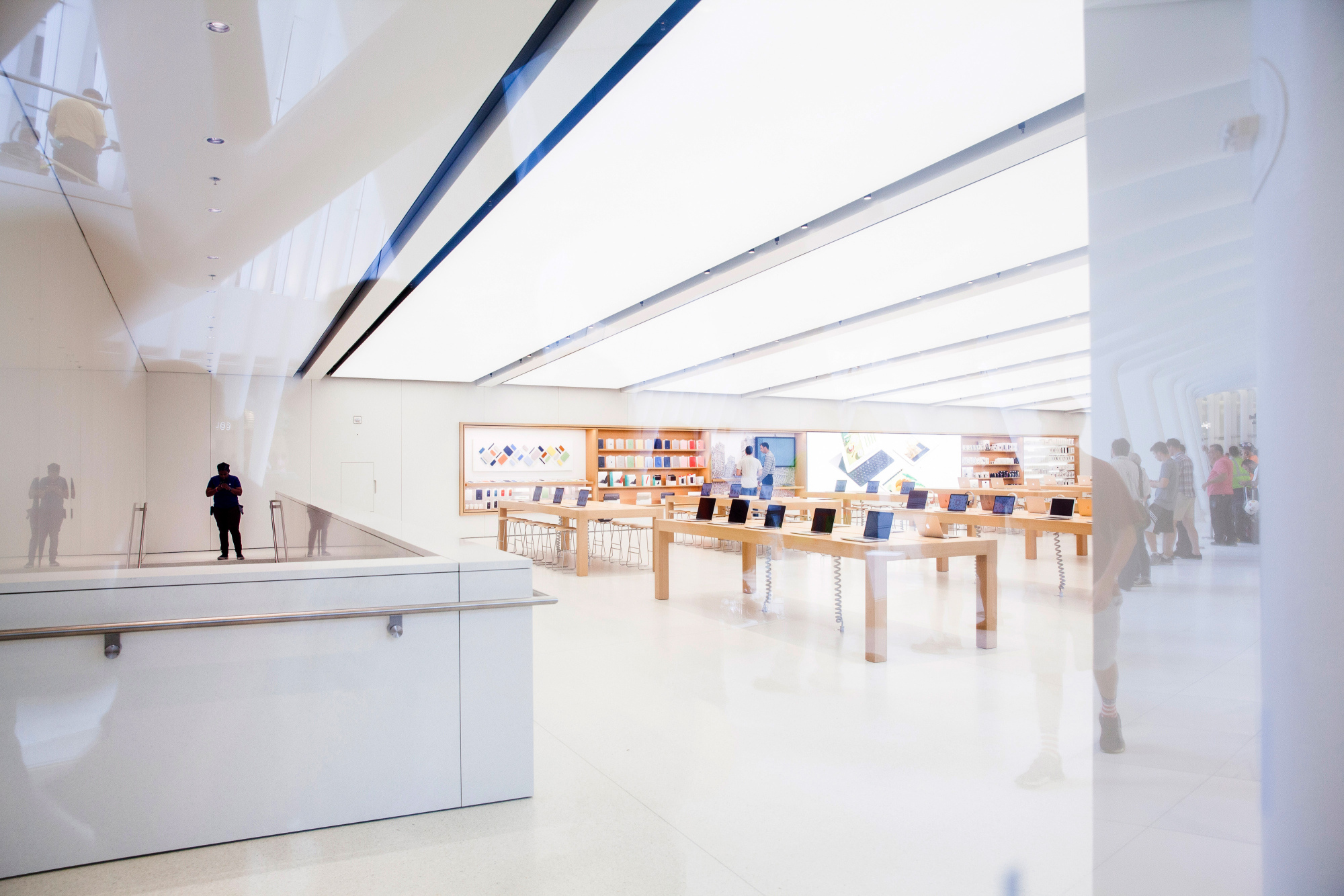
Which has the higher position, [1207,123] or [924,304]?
[924,304]

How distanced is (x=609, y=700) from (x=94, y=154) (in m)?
4.37

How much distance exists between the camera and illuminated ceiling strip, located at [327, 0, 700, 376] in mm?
2273

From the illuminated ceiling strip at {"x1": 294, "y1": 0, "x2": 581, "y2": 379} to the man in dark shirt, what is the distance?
4.02 meters

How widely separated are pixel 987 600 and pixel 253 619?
12.0 ft

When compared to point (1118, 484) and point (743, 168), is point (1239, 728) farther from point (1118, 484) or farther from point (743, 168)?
point (743, 168)

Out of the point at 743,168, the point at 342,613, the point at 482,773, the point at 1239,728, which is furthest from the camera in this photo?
the point at 743,168

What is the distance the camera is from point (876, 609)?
3.72 meters

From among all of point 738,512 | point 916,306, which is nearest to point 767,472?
point 738,512

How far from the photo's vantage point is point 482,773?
2152mm

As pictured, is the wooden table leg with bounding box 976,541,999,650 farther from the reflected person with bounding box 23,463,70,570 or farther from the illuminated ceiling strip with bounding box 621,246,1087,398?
the reflected person with bounding box 23,463,70,570

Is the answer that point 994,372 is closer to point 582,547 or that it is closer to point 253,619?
point 253,619

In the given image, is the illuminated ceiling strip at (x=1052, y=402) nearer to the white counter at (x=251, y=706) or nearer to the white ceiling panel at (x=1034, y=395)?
the white ceiling panel at (x=1034, y=395)

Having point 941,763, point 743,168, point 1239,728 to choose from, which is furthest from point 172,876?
point 743,168

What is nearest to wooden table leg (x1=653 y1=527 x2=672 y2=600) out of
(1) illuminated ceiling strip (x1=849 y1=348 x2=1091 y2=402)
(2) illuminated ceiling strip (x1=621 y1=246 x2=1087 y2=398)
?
(2) illuminated ceiling strip (x1=621 y1=246 x2=1087 y2=398)
